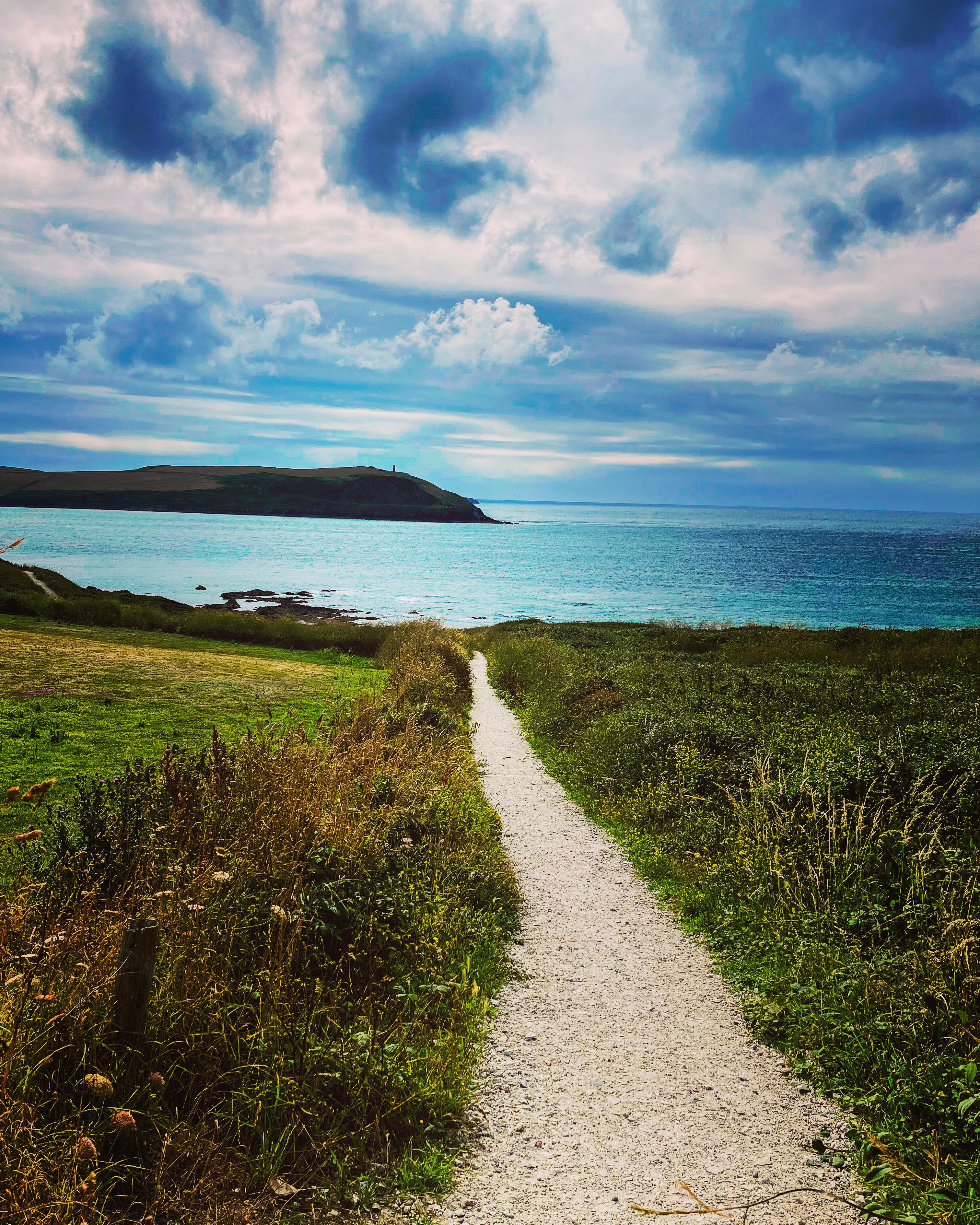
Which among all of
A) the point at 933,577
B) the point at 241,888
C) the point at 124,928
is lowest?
the point at 241,888

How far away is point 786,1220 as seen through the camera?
3.53m

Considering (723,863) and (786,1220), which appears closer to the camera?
(786,1220)

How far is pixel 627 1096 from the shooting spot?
4543mm

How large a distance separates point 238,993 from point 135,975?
3.10 ft

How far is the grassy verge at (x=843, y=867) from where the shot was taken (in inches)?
158

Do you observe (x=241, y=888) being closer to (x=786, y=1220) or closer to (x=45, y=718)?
(x=786, y=1220)

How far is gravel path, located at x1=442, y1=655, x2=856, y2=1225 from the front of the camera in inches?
146

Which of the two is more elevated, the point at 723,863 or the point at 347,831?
the point at 347,831

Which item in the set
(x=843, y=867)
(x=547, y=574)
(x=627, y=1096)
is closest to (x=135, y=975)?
(x=627, y=1096)

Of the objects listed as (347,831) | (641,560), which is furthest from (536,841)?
(641,560)

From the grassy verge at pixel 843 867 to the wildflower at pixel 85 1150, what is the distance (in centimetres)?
392

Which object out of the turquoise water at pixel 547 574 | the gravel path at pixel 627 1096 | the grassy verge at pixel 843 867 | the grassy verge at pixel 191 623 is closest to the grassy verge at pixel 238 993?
the gravel path at pixel 627 1096

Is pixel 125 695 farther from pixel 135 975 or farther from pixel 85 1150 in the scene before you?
pixel 85 1150

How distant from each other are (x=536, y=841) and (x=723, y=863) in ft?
10.3
